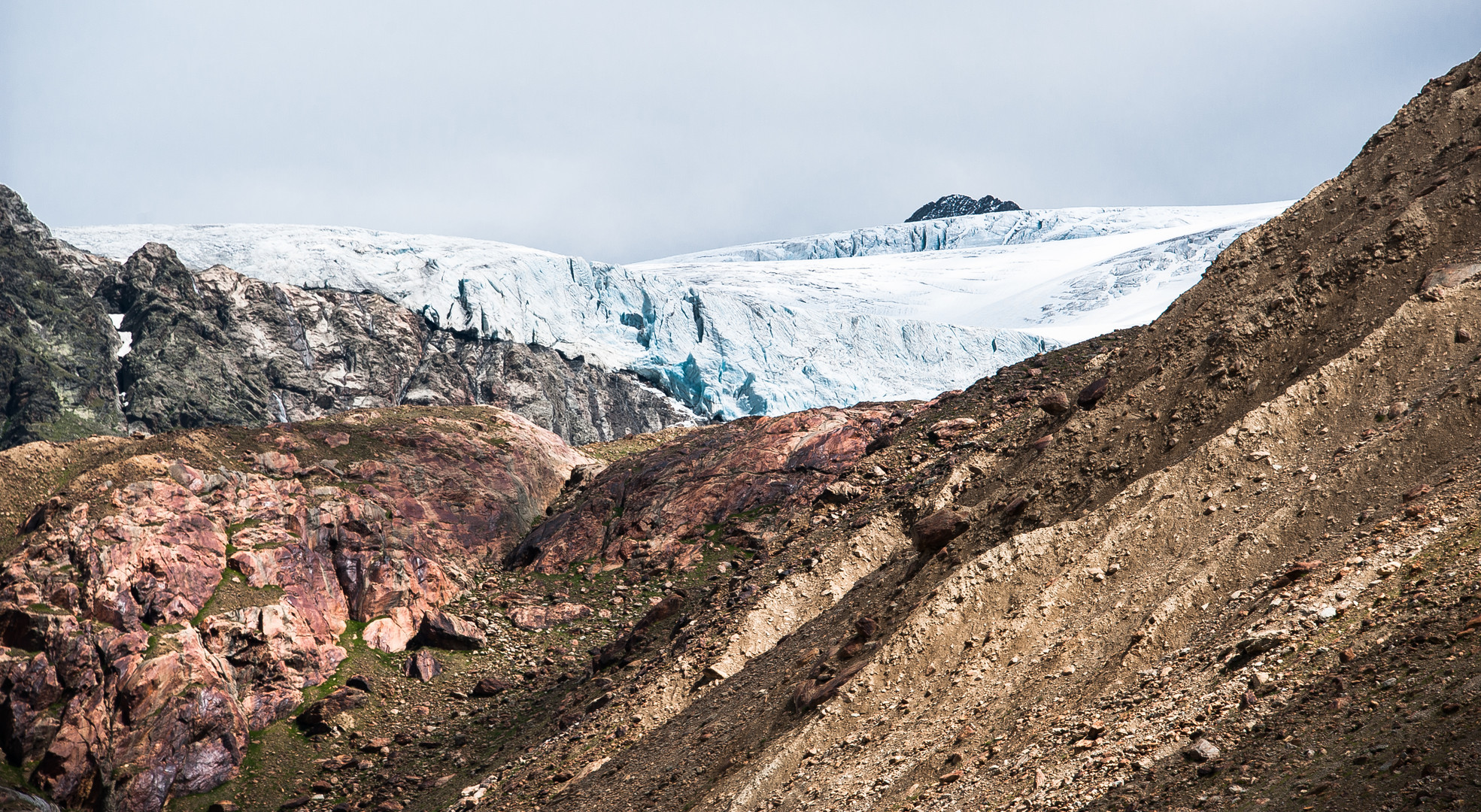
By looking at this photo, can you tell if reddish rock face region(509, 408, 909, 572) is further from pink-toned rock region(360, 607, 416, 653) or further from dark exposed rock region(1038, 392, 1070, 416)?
dark exposed rock region(1038, 392, 1070, 416)

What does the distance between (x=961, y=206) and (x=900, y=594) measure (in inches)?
7240

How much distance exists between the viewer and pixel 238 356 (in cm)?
6856

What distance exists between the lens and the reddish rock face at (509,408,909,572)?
1284 inches

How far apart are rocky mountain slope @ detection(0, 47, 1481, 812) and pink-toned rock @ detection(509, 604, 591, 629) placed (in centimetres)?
9

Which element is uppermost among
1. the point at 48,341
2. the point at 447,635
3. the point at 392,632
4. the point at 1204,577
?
the point at 48,341

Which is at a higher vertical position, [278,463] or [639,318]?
[639,318]

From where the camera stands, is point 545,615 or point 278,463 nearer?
point 545,615

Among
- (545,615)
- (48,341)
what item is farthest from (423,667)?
(48,341)

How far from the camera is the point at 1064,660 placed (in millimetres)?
12430

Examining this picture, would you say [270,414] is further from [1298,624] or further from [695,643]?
[1298,624]

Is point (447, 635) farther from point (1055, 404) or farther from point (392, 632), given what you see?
point (1055, 404)

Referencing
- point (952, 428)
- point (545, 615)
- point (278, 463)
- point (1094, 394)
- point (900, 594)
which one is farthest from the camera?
point (278, 463)

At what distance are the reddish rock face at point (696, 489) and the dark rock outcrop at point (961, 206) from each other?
160m

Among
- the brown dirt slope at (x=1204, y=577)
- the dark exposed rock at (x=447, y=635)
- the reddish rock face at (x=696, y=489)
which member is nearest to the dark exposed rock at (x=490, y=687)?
the dark exposed rock at (x=447, y=635)
